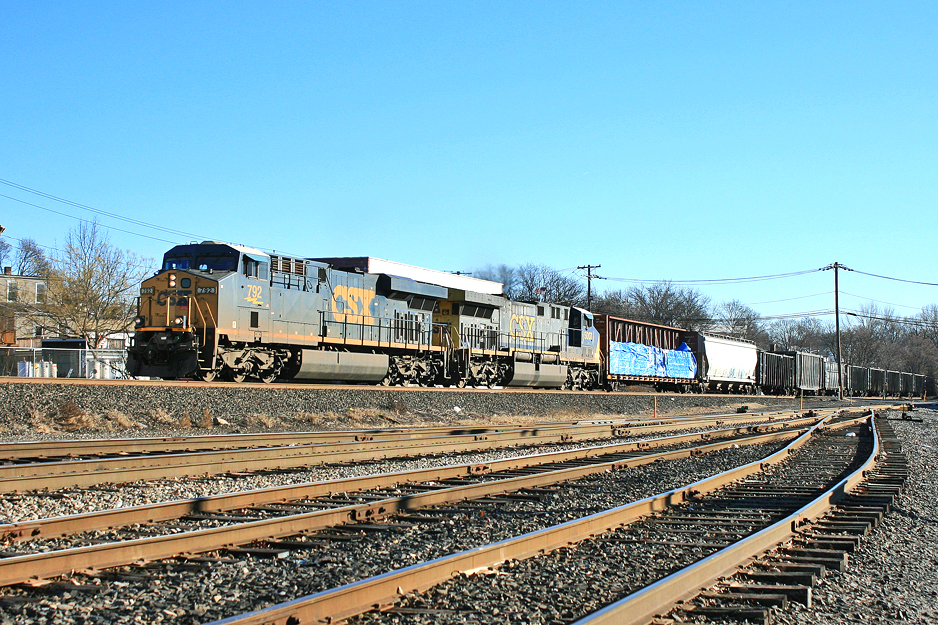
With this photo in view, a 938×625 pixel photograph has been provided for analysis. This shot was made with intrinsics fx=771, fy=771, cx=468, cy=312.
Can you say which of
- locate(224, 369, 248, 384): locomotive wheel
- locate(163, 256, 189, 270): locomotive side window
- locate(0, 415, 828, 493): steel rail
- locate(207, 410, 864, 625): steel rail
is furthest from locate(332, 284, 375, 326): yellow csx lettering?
locate(207, 410, 864, 625): steel rail

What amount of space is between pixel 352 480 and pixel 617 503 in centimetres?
263

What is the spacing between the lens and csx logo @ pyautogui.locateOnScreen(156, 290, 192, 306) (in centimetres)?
1664

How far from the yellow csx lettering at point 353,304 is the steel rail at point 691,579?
568 inches

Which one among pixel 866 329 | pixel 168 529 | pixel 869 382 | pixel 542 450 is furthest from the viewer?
pixel 866 329

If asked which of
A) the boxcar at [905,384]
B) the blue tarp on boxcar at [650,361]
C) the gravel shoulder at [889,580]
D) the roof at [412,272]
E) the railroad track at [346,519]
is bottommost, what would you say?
the gravel shoulder at [889,580]

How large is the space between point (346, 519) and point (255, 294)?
11985mm

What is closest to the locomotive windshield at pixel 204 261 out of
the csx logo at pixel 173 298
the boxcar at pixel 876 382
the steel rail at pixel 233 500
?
the csx logo at pixel 173 298

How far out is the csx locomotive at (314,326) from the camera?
1658 centimetres

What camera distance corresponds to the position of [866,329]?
12100 centimetres

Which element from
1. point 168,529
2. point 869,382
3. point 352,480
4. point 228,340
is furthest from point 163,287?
point 869,382

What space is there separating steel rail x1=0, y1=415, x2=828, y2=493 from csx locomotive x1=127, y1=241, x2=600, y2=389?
657 centimetres

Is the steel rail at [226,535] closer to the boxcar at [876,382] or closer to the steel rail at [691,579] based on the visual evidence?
the steel rail at [691,579]

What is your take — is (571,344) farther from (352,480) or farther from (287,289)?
(352,480)

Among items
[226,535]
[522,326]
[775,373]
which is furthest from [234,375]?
[775,373]
